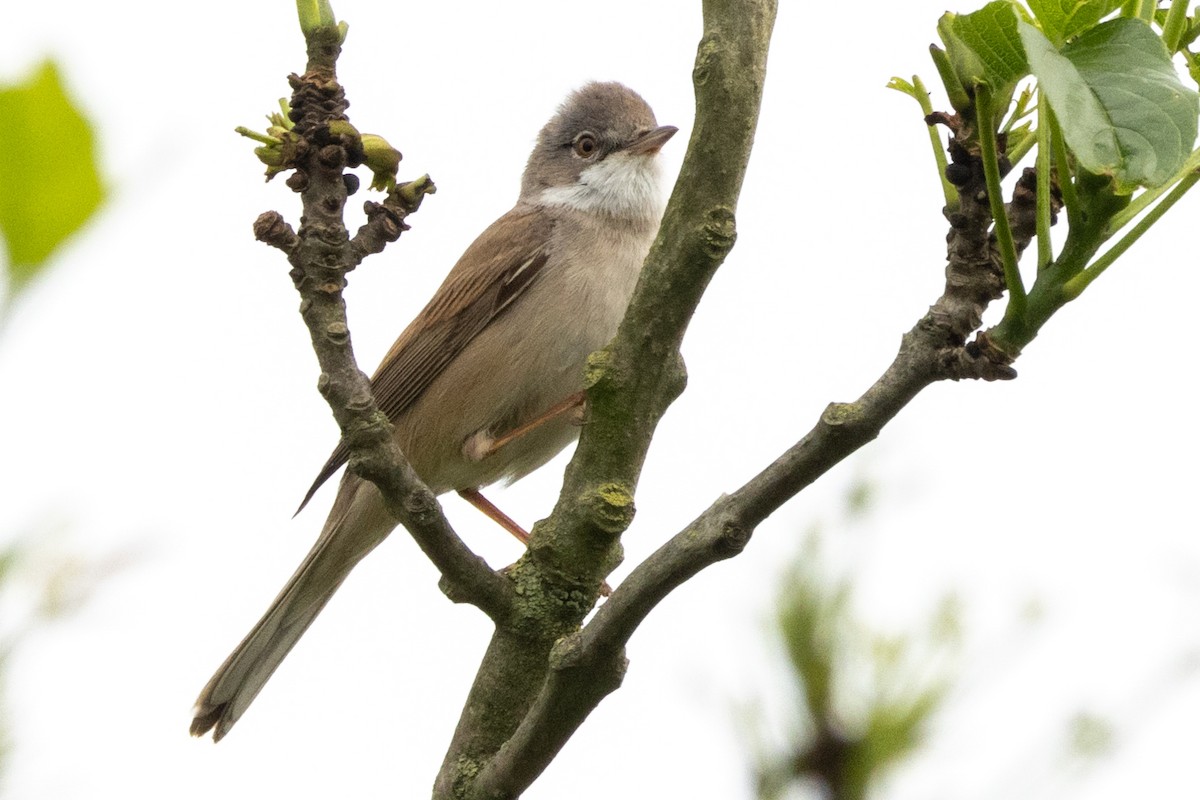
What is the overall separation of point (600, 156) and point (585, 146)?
7.9 inches

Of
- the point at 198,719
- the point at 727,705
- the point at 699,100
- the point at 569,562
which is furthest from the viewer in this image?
the point at 198,719

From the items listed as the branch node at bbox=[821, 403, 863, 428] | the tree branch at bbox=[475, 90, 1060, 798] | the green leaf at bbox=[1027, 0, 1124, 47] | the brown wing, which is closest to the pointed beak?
the brown wing

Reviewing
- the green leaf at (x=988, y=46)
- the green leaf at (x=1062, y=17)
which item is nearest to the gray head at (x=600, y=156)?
the green leaf at (x=988, y=46)

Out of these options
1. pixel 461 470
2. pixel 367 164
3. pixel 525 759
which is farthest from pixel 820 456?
pixel 461 470

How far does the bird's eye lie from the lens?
7.86 metres

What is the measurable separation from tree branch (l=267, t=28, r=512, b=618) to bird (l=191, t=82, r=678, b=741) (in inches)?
95.3

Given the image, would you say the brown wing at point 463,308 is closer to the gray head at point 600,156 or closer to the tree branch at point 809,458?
the gray head at point 600,156

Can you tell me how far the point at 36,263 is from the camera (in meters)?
1.13


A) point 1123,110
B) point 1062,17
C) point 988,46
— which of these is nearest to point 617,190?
point 988,46

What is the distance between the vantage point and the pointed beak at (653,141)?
24.4ft

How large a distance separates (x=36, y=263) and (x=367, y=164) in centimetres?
210

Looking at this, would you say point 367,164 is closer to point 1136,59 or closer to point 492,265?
point 1136,59

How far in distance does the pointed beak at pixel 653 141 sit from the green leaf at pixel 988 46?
5.13 metres

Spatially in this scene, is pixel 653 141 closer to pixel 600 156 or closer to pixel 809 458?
pixel 600 156
